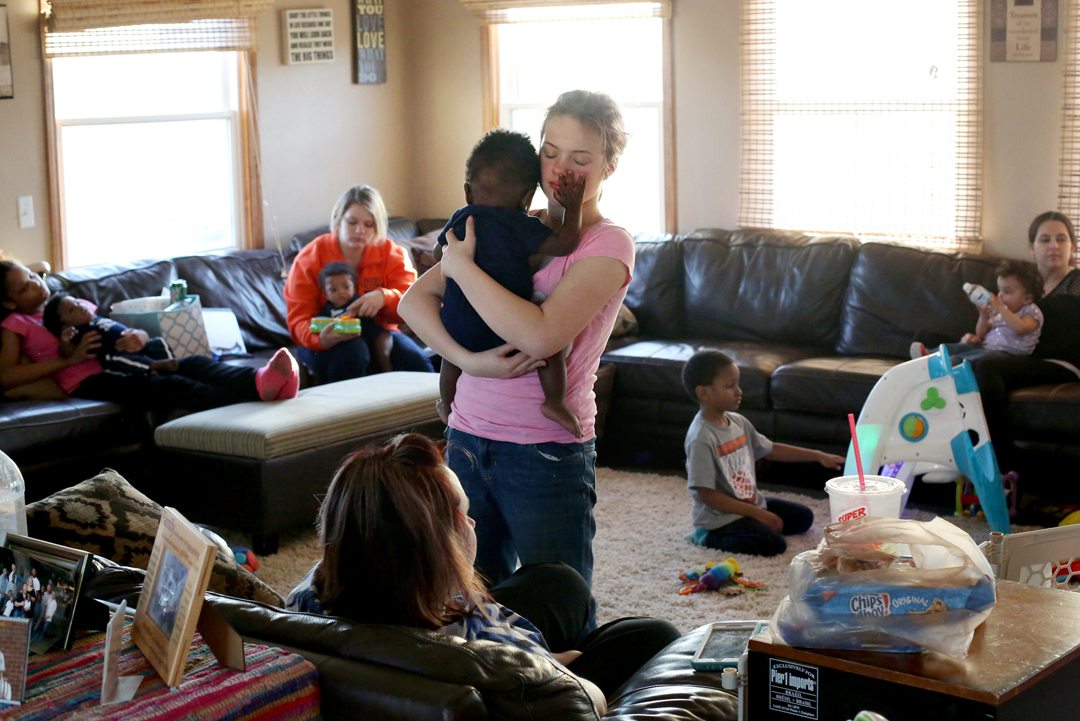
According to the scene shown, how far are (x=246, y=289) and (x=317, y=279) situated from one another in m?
0.51

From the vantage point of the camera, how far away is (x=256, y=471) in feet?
11.4

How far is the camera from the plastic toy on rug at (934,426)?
138 inches

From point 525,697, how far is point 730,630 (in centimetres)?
59

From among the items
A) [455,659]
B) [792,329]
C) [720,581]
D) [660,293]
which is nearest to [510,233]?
[455,659]

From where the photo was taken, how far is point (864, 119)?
502 cm

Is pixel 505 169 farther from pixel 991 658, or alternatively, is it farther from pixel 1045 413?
pixel 1045 413

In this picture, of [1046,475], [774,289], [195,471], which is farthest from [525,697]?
[774,289]

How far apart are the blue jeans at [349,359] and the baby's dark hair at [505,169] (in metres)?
2.51

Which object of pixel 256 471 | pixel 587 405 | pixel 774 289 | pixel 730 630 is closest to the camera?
pixel 730 630

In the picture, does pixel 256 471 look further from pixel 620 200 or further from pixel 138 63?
pixel 620 200

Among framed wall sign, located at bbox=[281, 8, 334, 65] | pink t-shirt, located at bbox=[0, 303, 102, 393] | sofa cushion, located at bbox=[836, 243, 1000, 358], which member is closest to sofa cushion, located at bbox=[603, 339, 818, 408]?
sofa cushion, located at bbox=[836, 243, 1000, 358]

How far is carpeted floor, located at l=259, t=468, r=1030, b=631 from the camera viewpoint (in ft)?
10.1

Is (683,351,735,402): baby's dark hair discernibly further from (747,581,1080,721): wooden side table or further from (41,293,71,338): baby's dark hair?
(41,293,71,338): baby's dark hair

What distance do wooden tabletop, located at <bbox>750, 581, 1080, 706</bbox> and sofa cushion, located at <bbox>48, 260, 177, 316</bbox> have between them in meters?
3.67
